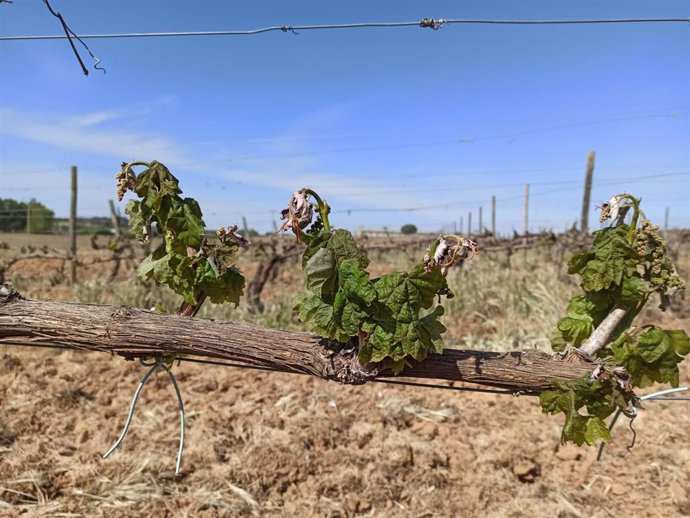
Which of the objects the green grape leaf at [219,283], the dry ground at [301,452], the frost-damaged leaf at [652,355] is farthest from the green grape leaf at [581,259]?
the dry ground at [301,452]

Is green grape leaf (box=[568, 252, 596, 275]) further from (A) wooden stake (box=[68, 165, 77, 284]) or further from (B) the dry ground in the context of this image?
(A) wooden stake (box=[68, 165, 77, 284])

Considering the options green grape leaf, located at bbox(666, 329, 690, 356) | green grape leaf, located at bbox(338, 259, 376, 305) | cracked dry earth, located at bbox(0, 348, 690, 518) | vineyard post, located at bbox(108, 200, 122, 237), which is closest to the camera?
green grape leaf, located at bbox(338, 259, 376, 305)

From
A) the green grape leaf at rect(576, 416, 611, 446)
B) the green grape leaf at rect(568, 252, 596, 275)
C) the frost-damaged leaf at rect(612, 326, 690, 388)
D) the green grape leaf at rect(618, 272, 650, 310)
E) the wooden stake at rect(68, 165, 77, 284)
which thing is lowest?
the green grape leaf at rect(576, 416, 611, 446)

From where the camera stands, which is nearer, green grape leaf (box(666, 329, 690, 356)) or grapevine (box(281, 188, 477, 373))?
grapevine (box(281, 188, 477, 373))

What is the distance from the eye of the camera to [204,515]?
8.68ft

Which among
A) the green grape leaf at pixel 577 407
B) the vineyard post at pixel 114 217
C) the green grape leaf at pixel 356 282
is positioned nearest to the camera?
the green grape leaf at pixel 356 282

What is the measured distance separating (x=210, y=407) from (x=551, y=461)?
7.83 ft

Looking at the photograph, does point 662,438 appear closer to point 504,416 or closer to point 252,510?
point 504,416

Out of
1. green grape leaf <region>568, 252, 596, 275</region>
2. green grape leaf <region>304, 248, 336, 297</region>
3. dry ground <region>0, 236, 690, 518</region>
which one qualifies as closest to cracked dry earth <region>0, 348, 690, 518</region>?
dry ground <region>0, 236, 690, 518</region>

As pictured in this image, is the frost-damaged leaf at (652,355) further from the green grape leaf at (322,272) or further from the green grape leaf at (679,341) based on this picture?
the green grape leaf at (322,272)

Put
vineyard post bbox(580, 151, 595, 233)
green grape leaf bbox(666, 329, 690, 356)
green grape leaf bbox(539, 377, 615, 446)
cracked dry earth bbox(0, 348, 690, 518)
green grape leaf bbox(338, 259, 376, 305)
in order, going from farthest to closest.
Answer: vineyard post bbox(580, 151, 595, 233) < cracked dry earth bbox(0, 348, 690, 518) < green grape leaf bbox(666, 329, 690, 356) < green grape leaf bbox(539, 377, 615, 446) < green grape leaf bbox(338, 259, 376, 305)

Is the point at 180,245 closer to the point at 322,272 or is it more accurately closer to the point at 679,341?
the point at 322,272

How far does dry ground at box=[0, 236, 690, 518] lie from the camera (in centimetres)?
278

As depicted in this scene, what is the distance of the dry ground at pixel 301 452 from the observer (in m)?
2.78
